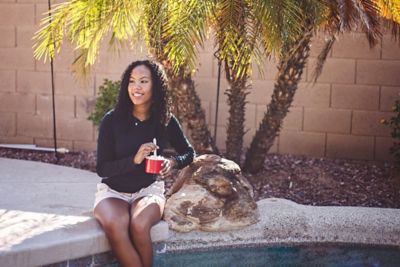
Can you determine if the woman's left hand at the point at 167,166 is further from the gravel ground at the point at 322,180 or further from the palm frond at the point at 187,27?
the gravel ground at the point at 322,180

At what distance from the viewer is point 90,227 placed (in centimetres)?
429

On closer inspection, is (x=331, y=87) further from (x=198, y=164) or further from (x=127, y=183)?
(x=127, y=183)

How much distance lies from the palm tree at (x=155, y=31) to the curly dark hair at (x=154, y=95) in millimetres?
167

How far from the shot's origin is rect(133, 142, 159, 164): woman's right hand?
414 centimetres

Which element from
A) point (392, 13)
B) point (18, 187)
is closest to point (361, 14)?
point (392, 13)

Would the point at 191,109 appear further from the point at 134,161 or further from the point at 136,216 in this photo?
the point at 136,216

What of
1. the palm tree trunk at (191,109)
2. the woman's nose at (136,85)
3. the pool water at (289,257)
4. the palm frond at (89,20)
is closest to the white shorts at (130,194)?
the pool water at (289,257)

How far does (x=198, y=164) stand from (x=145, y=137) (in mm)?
722

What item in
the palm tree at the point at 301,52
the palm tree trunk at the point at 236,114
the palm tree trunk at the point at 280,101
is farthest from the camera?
the palm tree trunk at the point at 236,114

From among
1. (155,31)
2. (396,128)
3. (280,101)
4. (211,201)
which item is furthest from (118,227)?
(396,128)

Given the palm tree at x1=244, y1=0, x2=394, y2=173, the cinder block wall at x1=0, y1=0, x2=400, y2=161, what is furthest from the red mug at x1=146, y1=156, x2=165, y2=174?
the cinder block wall at x1=0, y1=0, x2=400, y2=161

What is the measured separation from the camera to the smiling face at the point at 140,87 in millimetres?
4375

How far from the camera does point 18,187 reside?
5.72 metres

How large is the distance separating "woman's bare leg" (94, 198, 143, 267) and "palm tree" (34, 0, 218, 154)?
1.11 metres
